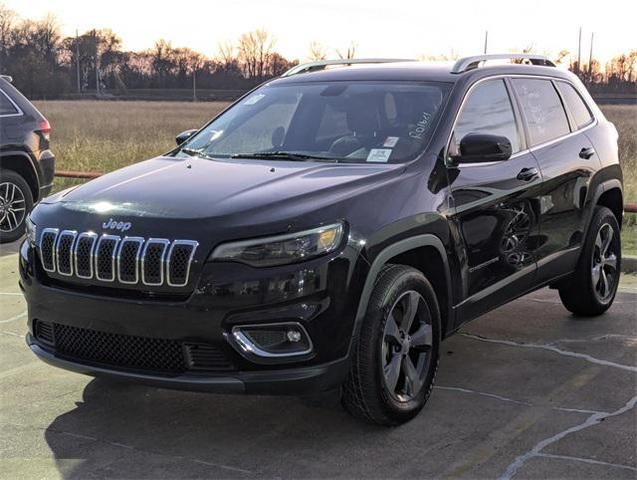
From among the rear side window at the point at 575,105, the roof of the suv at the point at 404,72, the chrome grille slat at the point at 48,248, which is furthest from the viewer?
the rear side window at the point at 575,105

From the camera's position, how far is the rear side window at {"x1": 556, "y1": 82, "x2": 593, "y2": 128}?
596 centimetres

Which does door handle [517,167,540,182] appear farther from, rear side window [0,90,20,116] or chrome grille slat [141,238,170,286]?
rear side window [0,90,20,116]

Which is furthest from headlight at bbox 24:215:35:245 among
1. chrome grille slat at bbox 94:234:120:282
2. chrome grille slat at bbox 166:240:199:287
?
chrome grille slat at bbox 166:240:199:287

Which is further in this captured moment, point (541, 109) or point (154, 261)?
point (541, 109)

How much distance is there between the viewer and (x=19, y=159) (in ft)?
31.0

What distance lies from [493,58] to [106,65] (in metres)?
85.9

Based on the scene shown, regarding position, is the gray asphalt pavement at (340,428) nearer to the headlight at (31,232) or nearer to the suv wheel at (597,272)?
the suv wheel at (597,272)

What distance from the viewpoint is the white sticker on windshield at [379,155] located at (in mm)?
4516

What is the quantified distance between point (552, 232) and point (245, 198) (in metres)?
2.36

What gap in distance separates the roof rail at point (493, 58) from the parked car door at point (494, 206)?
14 cm

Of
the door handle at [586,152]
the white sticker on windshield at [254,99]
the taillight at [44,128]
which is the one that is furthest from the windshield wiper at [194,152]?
the taillight at [44,128]

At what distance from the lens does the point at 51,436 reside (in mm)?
4090

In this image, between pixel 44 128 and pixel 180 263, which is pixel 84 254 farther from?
pixel 44 128

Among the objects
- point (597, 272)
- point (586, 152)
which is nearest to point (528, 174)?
point (586, 152)
